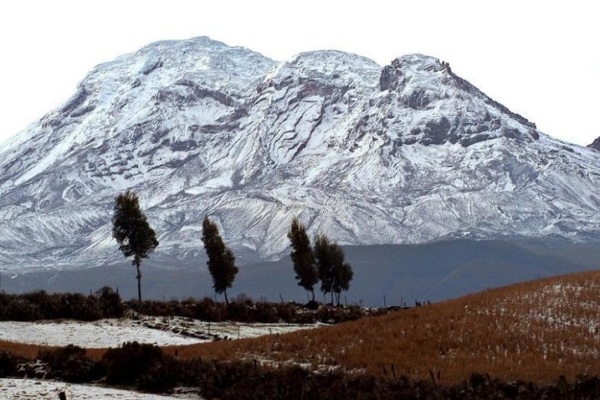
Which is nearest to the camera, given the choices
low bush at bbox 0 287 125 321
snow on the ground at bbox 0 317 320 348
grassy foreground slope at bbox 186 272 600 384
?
grassy foreground slope at bbox 186 272 600 384

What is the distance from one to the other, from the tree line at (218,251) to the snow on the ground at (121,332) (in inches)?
581

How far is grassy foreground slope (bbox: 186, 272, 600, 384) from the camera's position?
120ft

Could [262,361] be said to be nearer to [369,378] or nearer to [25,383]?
[369,378]

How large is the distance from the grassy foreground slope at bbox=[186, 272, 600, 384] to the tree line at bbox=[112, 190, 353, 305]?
40.9 m

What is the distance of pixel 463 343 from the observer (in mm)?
40438

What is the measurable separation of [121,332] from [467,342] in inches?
1104

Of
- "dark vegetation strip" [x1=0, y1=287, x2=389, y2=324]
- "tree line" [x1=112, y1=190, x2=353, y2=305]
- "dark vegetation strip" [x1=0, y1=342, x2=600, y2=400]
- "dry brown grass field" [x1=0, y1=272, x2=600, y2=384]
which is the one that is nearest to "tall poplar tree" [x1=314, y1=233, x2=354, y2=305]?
"tree line" [x1=112, y1=190, x2=353, y2=305]

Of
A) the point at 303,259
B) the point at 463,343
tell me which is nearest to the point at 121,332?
the point at 463,343

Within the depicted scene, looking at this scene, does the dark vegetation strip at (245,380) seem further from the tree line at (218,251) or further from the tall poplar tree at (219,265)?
the tall poplar tree at (219,265)

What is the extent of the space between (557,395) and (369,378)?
689cm

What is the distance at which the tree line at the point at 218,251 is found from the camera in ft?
313

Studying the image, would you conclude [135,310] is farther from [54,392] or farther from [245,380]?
[54,392]

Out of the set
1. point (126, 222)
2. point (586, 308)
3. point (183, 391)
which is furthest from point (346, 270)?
point (183, 391)

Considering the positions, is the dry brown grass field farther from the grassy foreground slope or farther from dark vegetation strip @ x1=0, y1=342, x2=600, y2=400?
dark vegetation strip @ x1=0, y1=342, x2=600, y2=400
